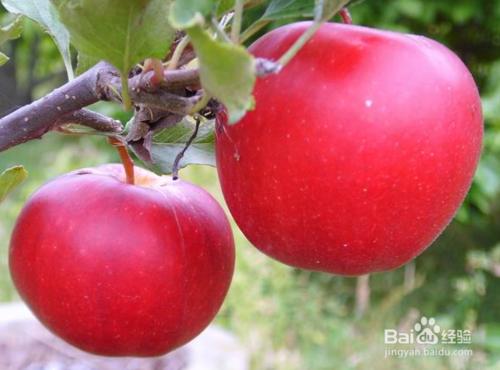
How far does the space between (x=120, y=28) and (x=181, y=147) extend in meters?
0.17

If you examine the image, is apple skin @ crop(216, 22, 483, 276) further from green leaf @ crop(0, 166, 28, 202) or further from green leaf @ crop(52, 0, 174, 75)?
green leaf @ crop(0, 166, 28, 202)

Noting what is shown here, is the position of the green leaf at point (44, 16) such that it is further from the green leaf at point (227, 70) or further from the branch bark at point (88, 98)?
the green leaf at point (227, 70)

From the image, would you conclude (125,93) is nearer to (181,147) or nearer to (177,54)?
(177,54)

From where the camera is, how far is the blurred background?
204 centimetres

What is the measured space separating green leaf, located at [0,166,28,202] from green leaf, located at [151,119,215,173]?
0.31 feet

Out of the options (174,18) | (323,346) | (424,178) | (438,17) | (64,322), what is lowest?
(323,346)

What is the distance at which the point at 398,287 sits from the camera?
7.73 feet

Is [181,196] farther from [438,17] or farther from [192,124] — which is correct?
[438,17]

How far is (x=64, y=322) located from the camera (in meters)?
0.50

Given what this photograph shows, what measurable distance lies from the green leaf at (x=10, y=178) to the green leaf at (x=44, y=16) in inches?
3.0

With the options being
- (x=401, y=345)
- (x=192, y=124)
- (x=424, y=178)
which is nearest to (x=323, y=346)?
(x=401, y=345)

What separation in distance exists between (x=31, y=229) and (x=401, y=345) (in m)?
1.70

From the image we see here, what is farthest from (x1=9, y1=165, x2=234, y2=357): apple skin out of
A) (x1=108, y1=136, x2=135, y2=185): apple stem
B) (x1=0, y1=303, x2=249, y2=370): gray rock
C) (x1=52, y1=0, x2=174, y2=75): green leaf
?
(x1=0, y1=303, x2=249, y2=370): gray rock

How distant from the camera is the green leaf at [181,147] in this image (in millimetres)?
528
